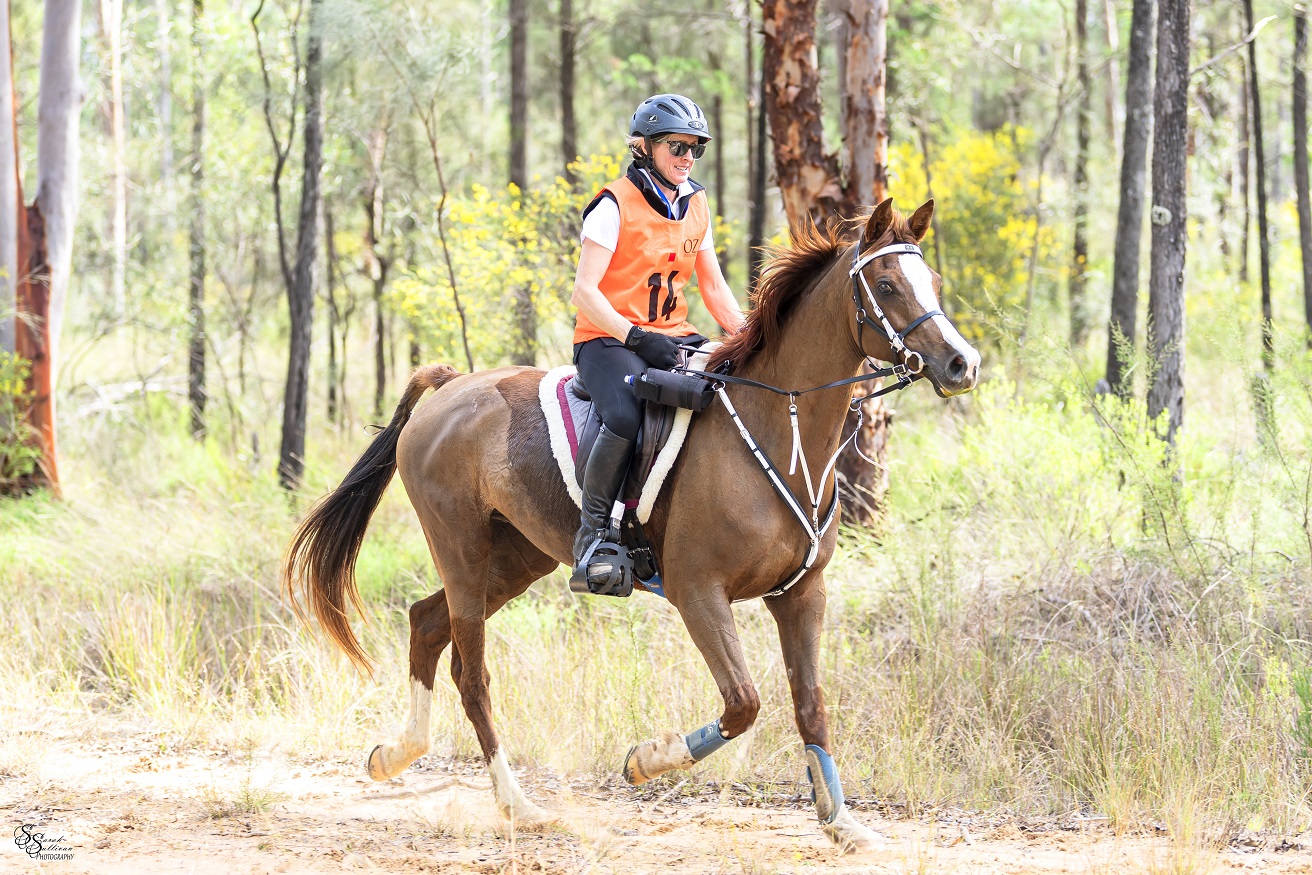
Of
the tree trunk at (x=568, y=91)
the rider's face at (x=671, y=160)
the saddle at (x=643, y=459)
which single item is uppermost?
the tree trunk at (x=568, y=91)

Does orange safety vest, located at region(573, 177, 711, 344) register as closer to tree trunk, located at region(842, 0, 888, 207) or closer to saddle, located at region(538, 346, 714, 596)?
saddle, located at region(538, 346, 714, 596)

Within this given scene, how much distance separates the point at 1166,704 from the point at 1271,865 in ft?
3.48

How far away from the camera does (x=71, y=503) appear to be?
449 inches

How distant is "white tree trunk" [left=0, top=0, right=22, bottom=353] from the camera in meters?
12.4

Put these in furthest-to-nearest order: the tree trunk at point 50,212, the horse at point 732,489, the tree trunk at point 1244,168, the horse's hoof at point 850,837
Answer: the tree trunk at point 1244,168
the tree trunk at point 50,212
the horse's hoof at point 850,837
the horse at point 732,489

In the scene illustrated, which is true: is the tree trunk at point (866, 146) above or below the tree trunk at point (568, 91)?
below

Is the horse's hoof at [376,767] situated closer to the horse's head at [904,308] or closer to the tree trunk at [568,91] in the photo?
the horse's head at [904,308]

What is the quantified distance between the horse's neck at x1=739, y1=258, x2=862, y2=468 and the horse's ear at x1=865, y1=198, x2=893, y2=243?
→ 0.65ft

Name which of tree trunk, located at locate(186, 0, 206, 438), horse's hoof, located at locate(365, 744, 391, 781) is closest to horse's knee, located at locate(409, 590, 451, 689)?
horse's hoof, located at locate(365, 744, 391, 781)

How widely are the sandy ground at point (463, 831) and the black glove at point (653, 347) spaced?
1.99 meters

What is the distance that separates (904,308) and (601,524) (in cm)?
153

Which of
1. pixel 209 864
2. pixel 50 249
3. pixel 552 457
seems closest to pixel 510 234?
pixel 50 249

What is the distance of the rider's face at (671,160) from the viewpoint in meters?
4.91

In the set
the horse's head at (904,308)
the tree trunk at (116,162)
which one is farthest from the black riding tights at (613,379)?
the tree trunk at (116,162)
